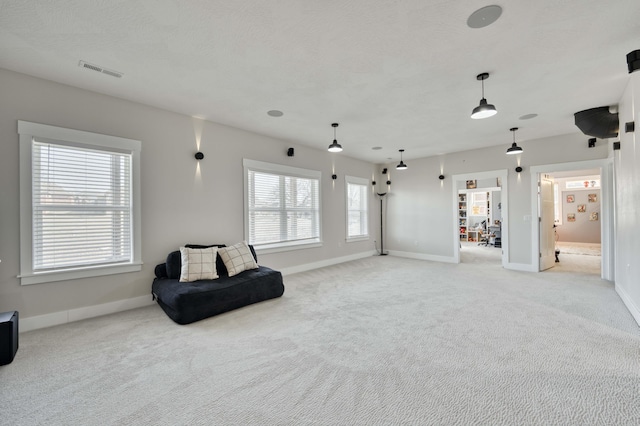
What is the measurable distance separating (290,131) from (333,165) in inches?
76.8

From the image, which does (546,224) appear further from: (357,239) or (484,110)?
(484,110)

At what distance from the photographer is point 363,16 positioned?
2.16 m

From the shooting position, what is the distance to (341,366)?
2258mm

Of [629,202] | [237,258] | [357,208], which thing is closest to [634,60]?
[629,202]

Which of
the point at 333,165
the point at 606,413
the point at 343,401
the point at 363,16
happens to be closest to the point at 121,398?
the point at 343,401

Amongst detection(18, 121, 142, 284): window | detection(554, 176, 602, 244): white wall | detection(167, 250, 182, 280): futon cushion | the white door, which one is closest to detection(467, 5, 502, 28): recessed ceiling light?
detection(18, 121, 142, 284): window

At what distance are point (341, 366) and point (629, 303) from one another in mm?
3891

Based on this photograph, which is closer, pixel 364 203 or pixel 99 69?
pixel 99 69

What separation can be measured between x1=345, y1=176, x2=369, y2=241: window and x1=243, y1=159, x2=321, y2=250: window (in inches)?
51.7

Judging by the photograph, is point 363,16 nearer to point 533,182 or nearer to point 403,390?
point 403,390

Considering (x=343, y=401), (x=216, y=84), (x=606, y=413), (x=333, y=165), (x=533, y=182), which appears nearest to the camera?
(x=606, y=413)

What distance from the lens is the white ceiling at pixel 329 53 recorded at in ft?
6.91

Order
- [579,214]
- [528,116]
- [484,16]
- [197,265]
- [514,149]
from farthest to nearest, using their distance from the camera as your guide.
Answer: [579,214] < [514,149] < [528,116] < [197,265] < [484,16]

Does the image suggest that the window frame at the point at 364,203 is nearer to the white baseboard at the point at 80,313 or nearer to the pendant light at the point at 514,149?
the pendant light at the point at 514,149
